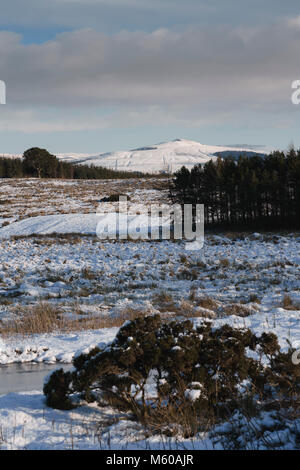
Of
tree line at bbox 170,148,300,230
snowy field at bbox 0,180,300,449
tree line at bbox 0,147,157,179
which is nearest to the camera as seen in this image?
snowy field at bbox 0,180,300,449

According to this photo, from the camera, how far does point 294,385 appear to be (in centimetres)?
503

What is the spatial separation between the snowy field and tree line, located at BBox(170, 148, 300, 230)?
6.41m

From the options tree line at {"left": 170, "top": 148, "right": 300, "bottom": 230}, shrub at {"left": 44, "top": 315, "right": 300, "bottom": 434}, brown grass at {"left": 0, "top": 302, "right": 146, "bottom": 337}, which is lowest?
brown grass at {"left": 0, "top": 302, "right": 146, "bottom": 337}

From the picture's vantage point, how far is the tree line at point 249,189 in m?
35.5

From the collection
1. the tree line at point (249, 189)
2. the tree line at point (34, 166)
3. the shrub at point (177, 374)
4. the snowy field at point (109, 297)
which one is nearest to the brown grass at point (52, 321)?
the snowy field at point (109, 297)

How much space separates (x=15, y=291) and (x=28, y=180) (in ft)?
213

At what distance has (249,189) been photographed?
3628 centimetres

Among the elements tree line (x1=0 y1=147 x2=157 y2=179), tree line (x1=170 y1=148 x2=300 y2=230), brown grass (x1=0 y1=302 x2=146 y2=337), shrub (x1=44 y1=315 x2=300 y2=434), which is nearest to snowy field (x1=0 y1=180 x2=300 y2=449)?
brown grass (x1=0 y1=302 x2=146 y2=337)

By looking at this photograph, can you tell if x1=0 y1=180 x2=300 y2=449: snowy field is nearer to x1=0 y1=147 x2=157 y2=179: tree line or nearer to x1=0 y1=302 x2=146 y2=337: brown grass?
x1=0 y1=302 x2=146 y2=337: brown grass

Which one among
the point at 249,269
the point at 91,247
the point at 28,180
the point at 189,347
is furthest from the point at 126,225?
the point at 28,180

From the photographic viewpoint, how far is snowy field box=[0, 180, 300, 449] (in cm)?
484

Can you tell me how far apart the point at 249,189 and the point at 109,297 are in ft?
83.5
